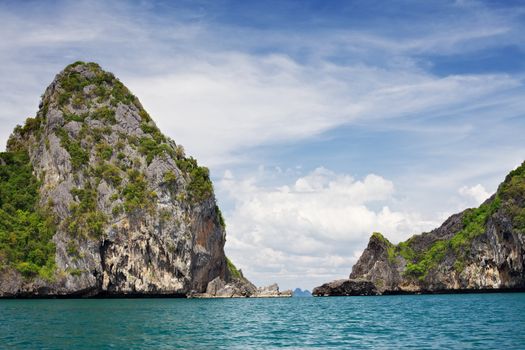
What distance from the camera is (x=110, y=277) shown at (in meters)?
100

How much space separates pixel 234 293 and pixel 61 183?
40.1 m

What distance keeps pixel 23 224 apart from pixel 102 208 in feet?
45.6

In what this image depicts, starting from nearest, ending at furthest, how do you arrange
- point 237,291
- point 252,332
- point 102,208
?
1. point 252,332
2. point 102,208
3. point 237,291

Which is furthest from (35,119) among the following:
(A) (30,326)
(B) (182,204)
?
(A) (30,326)

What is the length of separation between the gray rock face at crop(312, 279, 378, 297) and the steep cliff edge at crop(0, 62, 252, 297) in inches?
1154

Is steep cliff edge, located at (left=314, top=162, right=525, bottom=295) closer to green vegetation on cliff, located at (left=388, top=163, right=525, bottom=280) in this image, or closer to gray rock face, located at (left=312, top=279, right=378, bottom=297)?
green vegetation on cliff, located at (left=388, top=163, right=525, bottom=280)

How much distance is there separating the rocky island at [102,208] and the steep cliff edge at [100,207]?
7.4 inches

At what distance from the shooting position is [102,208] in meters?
106

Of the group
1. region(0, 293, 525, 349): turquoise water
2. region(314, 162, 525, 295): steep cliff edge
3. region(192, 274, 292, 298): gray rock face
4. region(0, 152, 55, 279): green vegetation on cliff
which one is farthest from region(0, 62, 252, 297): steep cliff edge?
region(314, 162, 525, 295): steep cliff edge

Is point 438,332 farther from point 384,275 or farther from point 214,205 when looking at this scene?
point 384,275

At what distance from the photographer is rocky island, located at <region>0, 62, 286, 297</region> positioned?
98.5 meters

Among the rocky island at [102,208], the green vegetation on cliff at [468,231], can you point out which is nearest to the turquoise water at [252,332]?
the rocky island at [102,208]

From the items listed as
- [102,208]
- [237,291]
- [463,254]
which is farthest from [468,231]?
[102,208]

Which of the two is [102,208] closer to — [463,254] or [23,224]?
[23,224]
